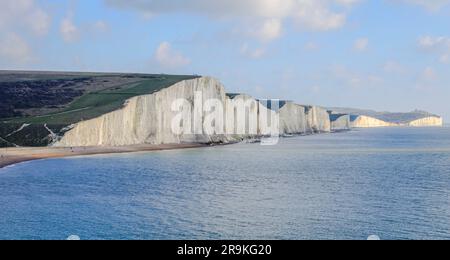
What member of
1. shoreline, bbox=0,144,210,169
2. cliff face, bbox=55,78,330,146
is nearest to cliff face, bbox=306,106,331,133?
cliff face, bbox=55,78,330,146

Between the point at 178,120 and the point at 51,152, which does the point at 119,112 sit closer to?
the point at 178,120

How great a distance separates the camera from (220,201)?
110 feet

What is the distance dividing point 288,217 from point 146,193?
40.0 feet

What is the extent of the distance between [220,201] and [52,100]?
67.6 m

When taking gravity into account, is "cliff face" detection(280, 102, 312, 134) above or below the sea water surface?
above

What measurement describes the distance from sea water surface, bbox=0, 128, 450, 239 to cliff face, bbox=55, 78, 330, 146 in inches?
697

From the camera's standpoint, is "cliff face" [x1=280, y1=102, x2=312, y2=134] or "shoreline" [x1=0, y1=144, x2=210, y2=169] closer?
"shoreline" [x1=0, y1=144, x2=210, y2=169]

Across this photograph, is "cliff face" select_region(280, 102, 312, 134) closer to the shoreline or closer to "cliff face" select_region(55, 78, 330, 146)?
"cliff face" select_region(55, 78, 330, 146)

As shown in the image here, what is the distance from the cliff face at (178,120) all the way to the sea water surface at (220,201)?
17.7 m

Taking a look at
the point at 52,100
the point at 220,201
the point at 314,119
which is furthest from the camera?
the point at 314,119

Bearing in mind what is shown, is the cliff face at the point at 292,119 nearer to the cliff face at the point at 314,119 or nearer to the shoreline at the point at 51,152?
the cliff face at the point at 314,119

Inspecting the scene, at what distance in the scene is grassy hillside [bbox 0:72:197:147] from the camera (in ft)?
232

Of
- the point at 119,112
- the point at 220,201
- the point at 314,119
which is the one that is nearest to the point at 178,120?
the point at 119,112
